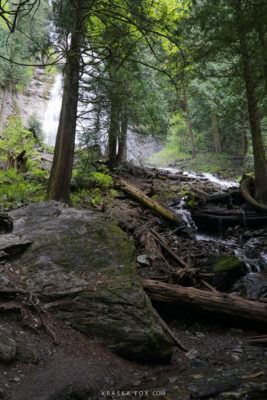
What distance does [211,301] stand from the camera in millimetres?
3998

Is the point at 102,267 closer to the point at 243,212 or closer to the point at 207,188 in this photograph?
the point at 243,212

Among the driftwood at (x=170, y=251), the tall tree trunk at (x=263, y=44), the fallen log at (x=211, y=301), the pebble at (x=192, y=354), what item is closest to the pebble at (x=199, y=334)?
the fallen log at (x=211, y=301)

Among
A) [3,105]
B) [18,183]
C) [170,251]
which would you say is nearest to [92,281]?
[170,251]

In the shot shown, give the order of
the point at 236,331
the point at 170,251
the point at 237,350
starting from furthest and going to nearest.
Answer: the point at 170,251, the point at 236,331, the point at 237,350

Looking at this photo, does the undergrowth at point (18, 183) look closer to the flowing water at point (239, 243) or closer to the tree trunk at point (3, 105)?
the flowing water at point (239, 243)

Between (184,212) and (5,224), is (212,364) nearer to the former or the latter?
(5,224)

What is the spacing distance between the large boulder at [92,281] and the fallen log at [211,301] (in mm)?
558

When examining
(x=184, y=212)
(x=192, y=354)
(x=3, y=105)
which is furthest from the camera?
(x=3, y=105)

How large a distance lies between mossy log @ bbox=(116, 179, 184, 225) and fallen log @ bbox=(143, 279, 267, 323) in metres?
4.58

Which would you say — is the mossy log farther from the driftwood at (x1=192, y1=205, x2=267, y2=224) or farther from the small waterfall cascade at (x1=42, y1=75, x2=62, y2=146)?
the small waterfall cascade at (x1=42, y1=75, x2=62, y2=146)

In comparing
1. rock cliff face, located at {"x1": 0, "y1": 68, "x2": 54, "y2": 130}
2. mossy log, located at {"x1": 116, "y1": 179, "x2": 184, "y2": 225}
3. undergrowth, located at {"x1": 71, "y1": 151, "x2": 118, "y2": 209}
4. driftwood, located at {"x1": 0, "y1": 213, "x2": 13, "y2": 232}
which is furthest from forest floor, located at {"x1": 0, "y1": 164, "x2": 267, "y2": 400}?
rock cliff face, located at {"x1": 0, "y1": 68, "x2": 54, "y2": 130}

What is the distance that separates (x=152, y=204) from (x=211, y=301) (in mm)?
5235

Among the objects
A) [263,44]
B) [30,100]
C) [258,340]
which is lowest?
[258,340]

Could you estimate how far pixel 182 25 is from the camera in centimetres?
884
